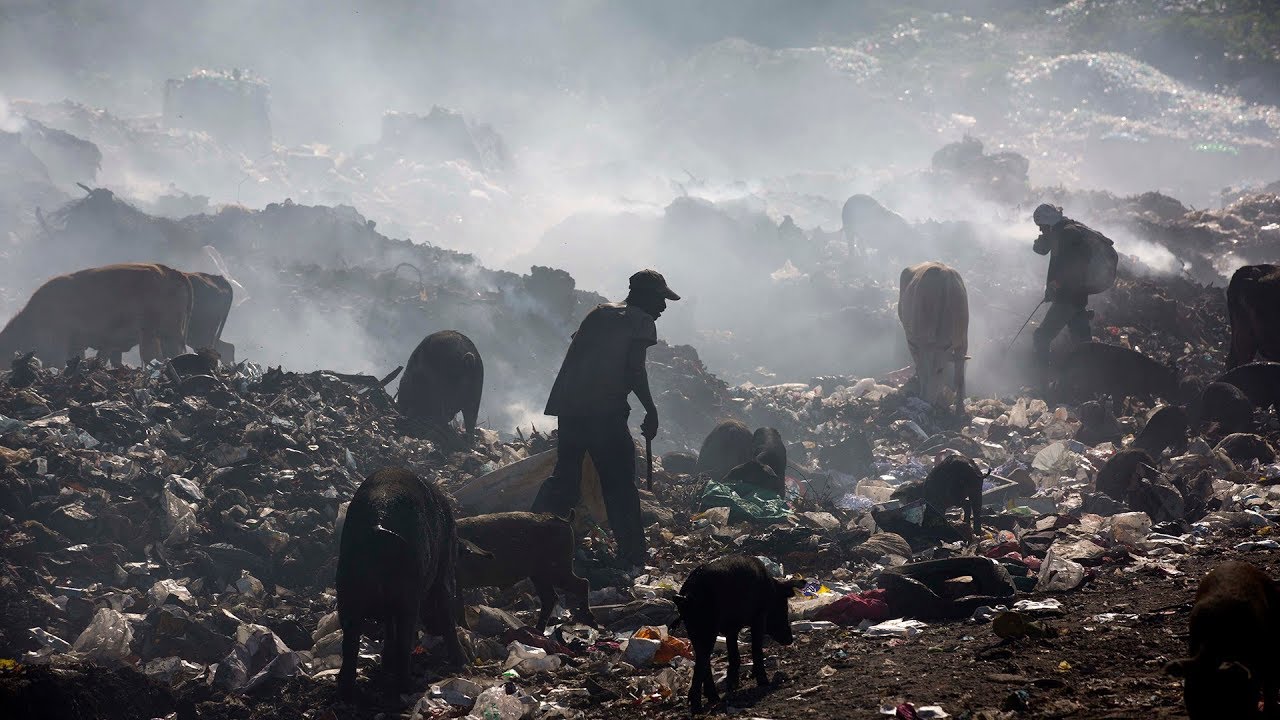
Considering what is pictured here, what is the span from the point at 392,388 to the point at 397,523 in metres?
14.7

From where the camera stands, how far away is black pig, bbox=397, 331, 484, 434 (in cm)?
1223

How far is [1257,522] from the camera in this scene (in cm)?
731

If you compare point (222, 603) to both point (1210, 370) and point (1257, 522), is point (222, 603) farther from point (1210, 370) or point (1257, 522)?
point (1210, 370)

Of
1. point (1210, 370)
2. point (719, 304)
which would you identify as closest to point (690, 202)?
point (719, 304)

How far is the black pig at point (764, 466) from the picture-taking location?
10406 millimetres

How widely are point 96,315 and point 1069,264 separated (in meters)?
16.2

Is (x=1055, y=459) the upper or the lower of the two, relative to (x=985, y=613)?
upper

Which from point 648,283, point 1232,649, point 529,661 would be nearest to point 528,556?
point 529,661

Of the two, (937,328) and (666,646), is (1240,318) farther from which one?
(666,646)

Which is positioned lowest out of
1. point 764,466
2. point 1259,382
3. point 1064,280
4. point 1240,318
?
point 764,466

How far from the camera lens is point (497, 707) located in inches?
191

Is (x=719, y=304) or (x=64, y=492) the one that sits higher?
(x=719, y=304)

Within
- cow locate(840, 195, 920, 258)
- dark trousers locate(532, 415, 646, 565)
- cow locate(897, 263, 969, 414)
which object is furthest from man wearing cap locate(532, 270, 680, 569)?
cow locate(840, 195, 920, 258)

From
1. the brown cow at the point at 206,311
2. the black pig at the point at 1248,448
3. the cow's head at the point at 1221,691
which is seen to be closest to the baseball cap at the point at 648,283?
the cow's head at the point at 1221,691
